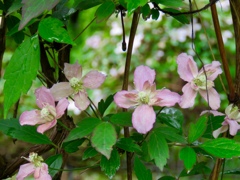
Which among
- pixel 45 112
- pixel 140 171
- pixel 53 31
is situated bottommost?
pixel 140 171

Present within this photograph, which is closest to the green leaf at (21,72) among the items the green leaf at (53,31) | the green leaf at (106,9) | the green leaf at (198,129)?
the green leaf at (53,31)

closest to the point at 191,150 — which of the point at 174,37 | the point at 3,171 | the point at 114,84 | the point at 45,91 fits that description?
the point at 45,91

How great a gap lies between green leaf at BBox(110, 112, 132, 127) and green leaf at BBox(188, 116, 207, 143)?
0.08 metres

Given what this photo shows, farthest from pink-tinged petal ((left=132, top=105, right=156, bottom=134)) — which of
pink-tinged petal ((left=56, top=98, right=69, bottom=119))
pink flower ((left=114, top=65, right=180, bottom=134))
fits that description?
pink-tinged petal ((left=56, top=98, right=69, bottom=119))

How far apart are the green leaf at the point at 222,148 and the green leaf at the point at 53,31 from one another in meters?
0.23

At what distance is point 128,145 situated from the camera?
674 millimetres

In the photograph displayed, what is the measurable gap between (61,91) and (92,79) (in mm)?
47

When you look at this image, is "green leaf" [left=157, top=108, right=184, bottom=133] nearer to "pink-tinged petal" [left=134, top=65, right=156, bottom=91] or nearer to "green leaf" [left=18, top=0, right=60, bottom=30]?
"pink-tinged petal" [left=134, top=65, right=156, bottom=91]

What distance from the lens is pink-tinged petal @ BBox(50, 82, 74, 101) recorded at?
26.7 inches

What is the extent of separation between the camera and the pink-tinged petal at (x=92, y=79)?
687 millimetres

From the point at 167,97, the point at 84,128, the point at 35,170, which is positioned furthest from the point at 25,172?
the point at 167,97

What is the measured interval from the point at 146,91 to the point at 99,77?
80 mm

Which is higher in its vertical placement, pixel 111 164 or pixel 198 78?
pixel 198 78

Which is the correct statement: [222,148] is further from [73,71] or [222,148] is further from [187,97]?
[73,71]
